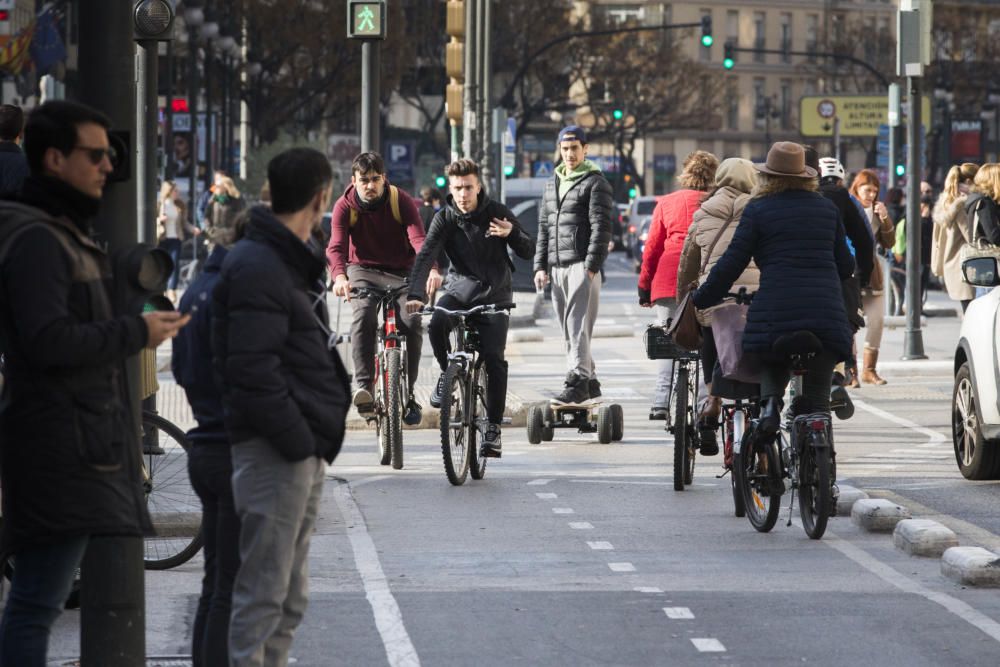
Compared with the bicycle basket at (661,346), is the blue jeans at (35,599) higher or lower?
lower

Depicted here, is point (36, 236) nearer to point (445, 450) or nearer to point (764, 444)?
point (764, 444)

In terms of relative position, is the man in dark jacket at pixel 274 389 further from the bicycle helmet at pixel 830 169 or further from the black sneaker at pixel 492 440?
the bicycle helmet at pixel 830 169

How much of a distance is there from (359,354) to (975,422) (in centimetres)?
347

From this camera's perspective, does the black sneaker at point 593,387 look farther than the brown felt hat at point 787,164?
Yes

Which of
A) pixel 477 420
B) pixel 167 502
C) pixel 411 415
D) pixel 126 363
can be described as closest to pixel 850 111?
pixel 411 415

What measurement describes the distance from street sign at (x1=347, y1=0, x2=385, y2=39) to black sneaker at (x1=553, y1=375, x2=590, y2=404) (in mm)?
3086

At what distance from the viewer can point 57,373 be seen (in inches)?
205

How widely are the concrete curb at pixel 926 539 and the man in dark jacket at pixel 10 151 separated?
3.92 metres

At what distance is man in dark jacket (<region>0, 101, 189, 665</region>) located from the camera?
5.14m

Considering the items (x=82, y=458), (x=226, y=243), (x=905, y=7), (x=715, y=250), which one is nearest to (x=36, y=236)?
(x=82, y=458)

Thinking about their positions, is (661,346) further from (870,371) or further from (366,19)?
(870,371)

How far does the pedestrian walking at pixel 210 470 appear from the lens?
18.8ft

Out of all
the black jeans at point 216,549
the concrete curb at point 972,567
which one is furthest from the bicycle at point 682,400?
the black jeans at point 216,549

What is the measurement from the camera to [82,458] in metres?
5.22
